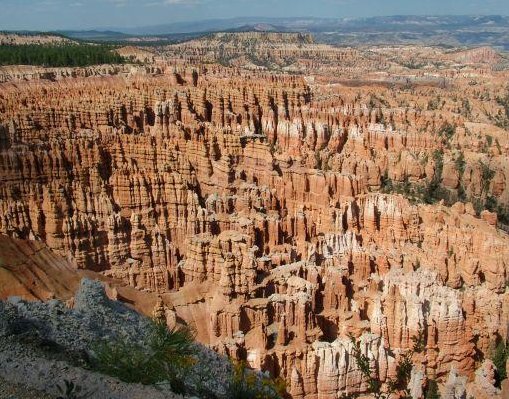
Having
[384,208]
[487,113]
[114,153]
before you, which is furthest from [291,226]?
[487,113]

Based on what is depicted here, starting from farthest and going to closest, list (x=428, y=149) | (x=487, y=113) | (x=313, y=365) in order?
(x=487, y=113) → (x=428, y=149) → (x=313, y=365)

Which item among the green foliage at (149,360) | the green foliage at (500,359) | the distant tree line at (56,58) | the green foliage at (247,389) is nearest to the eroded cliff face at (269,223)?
the green foliage at (500,359)

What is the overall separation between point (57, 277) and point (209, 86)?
32294 mm

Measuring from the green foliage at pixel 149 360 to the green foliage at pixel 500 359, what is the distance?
13953 millimetres

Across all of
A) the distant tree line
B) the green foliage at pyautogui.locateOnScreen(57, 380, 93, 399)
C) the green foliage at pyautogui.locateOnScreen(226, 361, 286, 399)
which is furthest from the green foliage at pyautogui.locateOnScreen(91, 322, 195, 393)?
the distant tree line

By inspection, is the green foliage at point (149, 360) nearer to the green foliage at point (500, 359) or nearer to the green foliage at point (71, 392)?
the green foliage at point (71, 392)

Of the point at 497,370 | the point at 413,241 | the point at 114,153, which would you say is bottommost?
the point at 497,370

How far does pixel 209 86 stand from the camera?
170ft

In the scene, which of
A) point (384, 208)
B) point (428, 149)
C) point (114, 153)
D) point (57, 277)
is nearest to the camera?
point (57, 277)

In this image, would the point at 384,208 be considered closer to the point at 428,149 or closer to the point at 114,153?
the point at 114,153

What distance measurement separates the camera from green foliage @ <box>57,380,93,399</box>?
31.1 ft

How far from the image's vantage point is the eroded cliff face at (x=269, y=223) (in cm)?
2070

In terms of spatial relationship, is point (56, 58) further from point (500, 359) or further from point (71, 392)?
point (71, 392)

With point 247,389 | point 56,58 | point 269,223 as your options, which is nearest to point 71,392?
point 247,389
